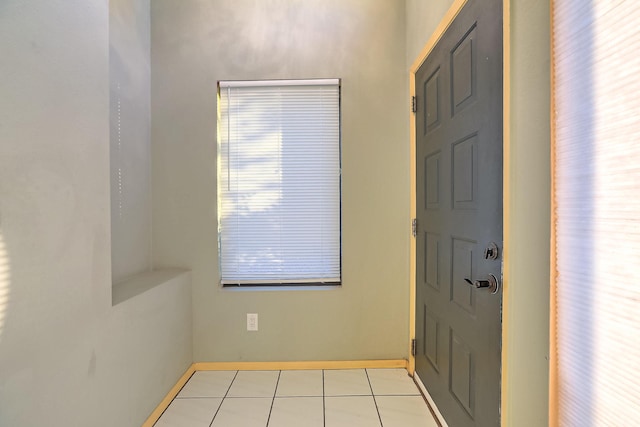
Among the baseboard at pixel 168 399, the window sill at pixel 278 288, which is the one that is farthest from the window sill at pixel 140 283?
the baseboard at pixel 168 399

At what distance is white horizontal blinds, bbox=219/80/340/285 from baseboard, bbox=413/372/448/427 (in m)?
0.90

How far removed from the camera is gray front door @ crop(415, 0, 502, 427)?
42.9 inches

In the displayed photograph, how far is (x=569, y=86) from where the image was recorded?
33.9 inches

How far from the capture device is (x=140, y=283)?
1.71 meters

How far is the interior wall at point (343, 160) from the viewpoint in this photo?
82.5 inches

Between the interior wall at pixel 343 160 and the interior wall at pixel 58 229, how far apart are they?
2.50 ft

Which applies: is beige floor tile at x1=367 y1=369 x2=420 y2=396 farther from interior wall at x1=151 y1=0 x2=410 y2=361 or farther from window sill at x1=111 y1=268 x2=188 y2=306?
window sill at x1=111 y1=268 x2=188 y2=306

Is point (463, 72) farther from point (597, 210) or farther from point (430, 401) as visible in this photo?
point (430, 401)

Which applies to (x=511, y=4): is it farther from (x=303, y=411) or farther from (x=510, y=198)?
(x=303, y=411)

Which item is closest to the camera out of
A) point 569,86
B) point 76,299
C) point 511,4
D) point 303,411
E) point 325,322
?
point 569,86

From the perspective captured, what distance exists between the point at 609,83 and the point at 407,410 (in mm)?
1789

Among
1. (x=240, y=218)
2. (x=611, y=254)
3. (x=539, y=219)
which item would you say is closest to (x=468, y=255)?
(x=539, y=219)

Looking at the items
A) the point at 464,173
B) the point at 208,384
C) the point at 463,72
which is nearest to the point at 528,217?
the point at 464,173

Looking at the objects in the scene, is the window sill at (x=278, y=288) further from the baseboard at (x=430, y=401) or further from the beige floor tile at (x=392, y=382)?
the baseboard at (x=430, y=401)
